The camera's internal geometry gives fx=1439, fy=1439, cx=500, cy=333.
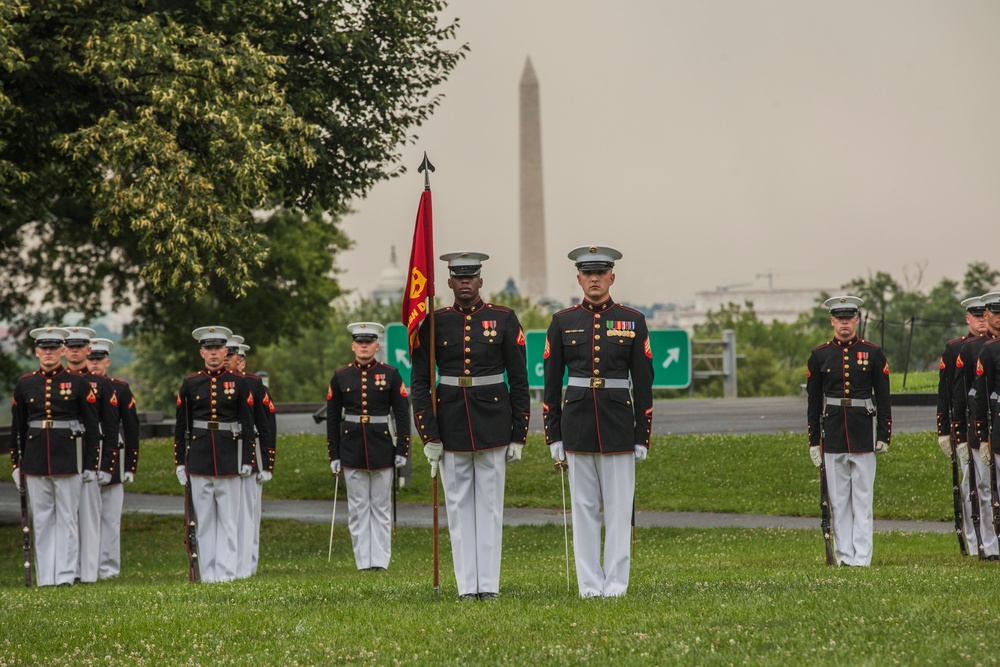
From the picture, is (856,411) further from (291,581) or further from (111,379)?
(111,379)

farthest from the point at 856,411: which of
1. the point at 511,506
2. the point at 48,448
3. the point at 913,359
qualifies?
the point at 913,359

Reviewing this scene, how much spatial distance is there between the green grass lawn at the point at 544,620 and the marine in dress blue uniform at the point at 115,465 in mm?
2711

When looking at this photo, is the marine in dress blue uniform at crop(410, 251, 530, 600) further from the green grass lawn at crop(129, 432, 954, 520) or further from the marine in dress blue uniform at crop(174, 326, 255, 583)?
the green grass lawn at crop(129, 432, 954, 520)

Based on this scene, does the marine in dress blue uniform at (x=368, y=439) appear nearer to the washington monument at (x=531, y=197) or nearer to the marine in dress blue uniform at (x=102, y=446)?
the marine in dress blue uniform at (x=102, y=446)

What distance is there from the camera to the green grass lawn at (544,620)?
26.1 ft

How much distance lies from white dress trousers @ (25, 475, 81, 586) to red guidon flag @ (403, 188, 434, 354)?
5.91m

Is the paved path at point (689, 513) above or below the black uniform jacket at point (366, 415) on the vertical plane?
below

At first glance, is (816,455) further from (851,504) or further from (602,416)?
(602,416)

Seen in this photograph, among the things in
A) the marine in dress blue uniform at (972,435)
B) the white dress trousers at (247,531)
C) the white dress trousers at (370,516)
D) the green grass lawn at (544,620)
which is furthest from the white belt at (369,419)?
the marine in dress blue uniform at (972,435)

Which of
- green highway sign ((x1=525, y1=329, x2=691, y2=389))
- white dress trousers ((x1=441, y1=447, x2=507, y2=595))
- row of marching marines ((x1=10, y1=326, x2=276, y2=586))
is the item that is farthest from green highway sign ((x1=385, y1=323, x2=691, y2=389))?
white dress trousers ((x1=441, y1=447, x2=507, y2=595))

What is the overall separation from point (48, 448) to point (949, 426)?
8.97m

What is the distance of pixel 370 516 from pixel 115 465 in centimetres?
307

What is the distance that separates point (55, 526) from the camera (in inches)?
582

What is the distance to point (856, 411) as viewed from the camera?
1340 cm
